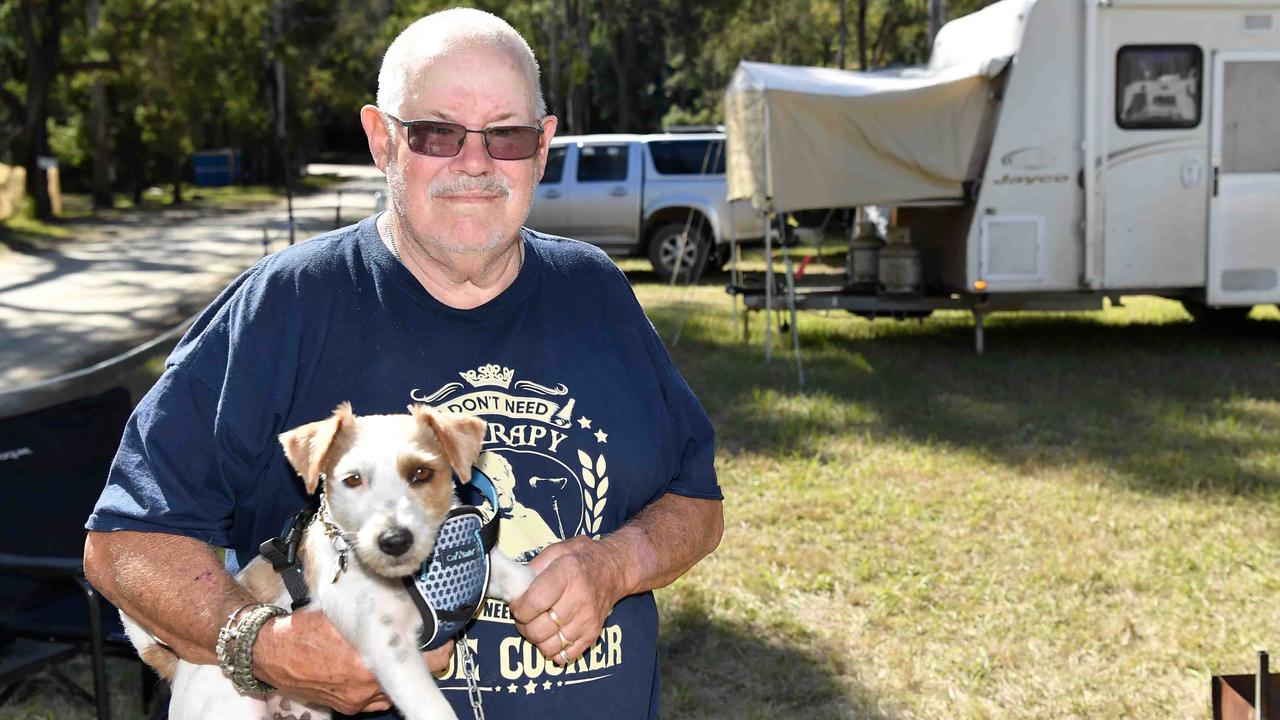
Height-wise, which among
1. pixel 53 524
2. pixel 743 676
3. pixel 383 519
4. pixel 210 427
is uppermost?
pixel 210 427

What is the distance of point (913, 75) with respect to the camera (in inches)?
490

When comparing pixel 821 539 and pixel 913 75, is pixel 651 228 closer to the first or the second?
pixel 913 75

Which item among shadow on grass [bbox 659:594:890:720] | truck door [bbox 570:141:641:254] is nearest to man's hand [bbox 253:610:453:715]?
shadow on grass [bbox 659:594:890:720]

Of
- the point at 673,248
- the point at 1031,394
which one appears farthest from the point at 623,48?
the point at 1031,394

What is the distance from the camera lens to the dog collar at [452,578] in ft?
6.49

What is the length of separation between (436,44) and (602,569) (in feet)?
3.33

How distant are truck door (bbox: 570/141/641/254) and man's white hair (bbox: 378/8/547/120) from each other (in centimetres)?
1507

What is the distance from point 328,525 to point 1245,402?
920 cm

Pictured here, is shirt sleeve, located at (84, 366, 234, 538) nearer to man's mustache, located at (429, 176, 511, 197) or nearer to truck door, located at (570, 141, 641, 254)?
man's mustache, located at (429, 176, 511, 197)

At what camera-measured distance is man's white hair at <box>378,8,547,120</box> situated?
2301 millimetres

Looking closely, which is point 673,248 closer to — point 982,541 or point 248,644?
point 982,541

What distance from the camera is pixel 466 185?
92.4 inches

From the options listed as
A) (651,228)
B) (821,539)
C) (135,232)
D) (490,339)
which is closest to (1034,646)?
(821,539)

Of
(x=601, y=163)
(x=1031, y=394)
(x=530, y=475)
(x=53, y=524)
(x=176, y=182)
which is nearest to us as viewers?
(x=530, y=475)
